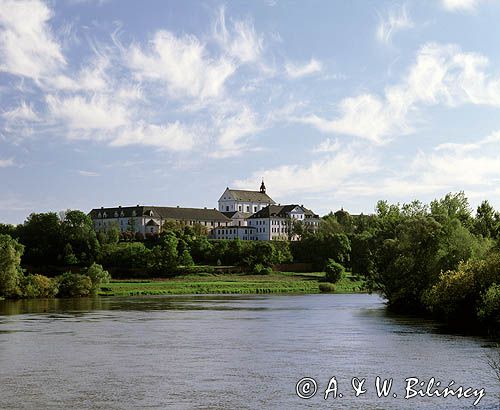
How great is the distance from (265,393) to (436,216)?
141ft

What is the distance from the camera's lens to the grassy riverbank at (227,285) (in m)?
96.0

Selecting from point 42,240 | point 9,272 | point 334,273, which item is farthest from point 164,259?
point 9,272

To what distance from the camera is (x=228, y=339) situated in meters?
40.1

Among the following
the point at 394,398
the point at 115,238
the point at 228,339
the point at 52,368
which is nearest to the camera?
the point at 394,398

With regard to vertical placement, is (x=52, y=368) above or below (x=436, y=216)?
below

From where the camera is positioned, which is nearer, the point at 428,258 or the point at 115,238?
the point at 428,258

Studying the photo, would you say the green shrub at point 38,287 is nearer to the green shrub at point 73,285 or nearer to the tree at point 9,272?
the tree at point 9,272

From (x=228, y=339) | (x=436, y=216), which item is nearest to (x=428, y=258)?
(x=436, y=216)

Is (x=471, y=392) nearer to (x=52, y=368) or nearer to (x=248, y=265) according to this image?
(x=52, y=368)

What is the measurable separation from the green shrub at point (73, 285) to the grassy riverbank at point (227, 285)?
349 centimetres

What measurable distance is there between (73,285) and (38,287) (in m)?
4.92

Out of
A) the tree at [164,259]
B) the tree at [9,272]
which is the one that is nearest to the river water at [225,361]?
the tree at [9,272]

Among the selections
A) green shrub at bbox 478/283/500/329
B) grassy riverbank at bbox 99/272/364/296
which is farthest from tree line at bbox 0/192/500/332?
grassy riverbank at bbox 99/272/364/296

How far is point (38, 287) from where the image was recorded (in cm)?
8231
